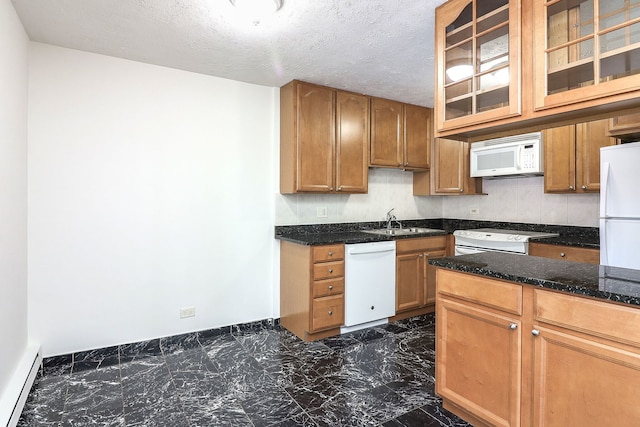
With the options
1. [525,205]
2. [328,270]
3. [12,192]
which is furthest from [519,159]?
[12,192]

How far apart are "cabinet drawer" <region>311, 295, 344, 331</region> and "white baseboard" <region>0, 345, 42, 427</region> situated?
78.0 inches

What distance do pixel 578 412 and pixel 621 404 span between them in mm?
167

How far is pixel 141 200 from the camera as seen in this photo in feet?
9.72

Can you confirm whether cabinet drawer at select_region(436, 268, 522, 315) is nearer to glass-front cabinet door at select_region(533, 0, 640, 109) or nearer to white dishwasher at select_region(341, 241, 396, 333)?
glass-front cabinet door at select_region(533, 0, 640, 109)

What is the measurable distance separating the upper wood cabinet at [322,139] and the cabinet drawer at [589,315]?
2.29m

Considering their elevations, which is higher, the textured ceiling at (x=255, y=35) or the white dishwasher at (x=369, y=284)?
the textured ceiling at (x=255, y=35)

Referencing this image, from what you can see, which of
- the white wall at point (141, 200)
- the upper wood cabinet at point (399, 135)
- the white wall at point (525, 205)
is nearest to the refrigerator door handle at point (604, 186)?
the white wall at point (525, 205)

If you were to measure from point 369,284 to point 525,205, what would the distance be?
2050 mm

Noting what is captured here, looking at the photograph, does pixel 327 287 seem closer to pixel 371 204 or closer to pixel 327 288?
pixel 327 288

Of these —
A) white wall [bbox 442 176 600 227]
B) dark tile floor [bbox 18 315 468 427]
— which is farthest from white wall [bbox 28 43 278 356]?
white wall [bbox 442 176 600 227]

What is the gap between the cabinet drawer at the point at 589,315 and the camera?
1.29 m

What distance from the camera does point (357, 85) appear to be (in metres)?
3.51

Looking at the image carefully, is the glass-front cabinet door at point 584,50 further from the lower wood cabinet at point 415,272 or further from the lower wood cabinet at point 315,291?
the lower wood cabinet at point 415,272

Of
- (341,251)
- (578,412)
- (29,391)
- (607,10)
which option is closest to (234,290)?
(341,251)
